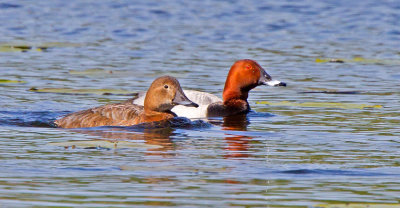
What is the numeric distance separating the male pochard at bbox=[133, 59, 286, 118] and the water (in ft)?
1.29

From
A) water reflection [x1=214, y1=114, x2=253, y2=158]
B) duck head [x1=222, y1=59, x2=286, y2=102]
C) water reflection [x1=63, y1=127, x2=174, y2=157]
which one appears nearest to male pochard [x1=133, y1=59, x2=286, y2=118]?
duck head [x1=222, y1=59, x2=286, y2=102]

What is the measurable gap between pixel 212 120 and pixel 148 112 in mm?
1674

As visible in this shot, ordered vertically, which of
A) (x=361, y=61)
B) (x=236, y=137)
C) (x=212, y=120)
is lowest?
(x=212, y=120)

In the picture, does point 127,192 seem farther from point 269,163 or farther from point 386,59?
point 386,59

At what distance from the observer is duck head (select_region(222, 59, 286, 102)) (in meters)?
14.4

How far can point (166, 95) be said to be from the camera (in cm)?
1158

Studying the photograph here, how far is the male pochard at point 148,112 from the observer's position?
11.5m

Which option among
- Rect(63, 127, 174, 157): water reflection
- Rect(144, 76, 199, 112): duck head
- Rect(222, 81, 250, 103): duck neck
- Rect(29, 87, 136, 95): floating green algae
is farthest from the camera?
Rect(29, 87, 136, 95): floating green algae

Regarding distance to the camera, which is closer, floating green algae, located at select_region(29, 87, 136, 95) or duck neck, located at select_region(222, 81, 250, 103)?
duck neck, located at select_region(222, 81, 250, 103)

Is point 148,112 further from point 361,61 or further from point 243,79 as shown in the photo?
point 361,61

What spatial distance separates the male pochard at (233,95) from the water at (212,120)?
0.39 m

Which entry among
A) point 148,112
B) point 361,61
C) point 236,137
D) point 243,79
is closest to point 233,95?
point 243,79

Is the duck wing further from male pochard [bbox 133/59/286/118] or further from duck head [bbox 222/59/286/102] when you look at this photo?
duck head [bbox 222/59/286/102]

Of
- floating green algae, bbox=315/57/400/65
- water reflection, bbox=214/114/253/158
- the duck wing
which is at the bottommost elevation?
water reflection, bbox=214/114/253/158
